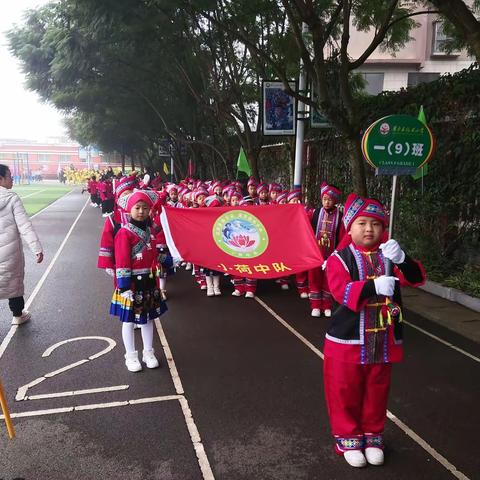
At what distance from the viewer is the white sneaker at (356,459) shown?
3375 millimetres

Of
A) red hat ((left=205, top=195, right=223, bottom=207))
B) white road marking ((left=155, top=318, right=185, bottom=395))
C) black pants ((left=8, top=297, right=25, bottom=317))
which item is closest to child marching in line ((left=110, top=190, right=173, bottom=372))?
white road marking ((left=155, top=318, right=185, bottom=395))

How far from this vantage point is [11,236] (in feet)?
19.6

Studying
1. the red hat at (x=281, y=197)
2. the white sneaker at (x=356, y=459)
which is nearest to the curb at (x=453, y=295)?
the red hat at (x=281, y=197)

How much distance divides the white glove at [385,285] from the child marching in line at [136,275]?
257 cm

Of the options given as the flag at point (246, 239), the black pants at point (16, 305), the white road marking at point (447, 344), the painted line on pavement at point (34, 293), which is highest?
the flag at point (246, 239)

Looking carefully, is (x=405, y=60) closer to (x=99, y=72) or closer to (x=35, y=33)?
(x=99, y=72)

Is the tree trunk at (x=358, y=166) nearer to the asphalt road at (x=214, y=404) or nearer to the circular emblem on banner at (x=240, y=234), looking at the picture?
the asphalt road at (x=214, y=404)

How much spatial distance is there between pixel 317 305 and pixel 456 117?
4.33 m

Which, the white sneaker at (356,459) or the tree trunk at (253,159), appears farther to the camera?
the tree trunk at (253,159)

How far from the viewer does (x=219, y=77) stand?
582 inches

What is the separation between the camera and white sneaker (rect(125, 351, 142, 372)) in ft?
16.2

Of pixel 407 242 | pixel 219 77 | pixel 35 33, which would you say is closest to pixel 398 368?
pixel 407 242

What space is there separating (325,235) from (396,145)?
1731 millimetres

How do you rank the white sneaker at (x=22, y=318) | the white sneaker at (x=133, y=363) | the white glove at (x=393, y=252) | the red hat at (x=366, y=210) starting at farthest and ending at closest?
1. the white sneaker at (x=22, y=318)
2. the white sneaker at (x=133, y=363)
3. the red hat at (x=366, y=210)
4. the white glove at (x=393, y=252)
